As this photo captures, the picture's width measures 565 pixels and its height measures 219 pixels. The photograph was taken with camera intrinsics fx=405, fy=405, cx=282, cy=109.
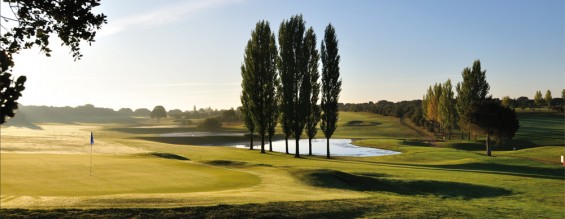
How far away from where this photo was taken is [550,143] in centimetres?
7975

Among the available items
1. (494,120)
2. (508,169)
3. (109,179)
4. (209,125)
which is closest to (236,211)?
(109,179)

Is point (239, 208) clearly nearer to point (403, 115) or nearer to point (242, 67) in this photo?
point (242, 67)

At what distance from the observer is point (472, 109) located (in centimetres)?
5781

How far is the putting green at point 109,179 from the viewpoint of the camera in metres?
17.0

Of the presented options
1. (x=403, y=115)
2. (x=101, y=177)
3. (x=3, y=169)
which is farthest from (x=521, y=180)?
(x=403, y=115)

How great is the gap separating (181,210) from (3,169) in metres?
13.6

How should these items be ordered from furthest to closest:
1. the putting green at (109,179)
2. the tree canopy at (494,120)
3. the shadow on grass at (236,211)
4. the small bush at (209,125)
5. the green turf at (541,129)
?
the small bush at (209,125) < the green turf at (541,129) < the tree canopy at (494,120) < the putting green at (109,179) < the shadow on grass at (236,211)

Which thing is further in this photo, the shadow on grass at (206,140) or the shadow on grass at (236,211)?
the shadow on grass at (206,140)

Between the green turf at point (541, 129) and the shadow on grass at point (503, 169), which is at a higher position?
the green turf at point (541, 129)

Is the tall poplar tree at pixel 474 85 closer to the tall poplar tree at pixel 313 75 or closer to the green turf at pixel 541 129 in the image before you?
the green turf at pixel 541 129

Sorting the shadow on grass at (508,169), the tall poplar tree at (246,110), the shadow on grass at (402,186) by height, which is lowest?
the shadow on grass at (508,169)

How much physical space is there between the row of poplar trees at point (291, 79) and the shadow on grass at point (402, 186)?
2456 cm

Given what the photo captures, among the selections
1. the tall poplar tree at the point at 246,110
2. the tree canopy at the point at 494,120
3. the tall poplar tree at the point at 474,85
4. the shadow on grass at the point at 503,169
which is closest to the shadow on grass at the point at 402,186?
the shadow on grass at the point at 503,169

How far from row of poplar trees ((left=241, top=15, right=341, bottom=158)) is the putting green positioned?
85.9 ft
